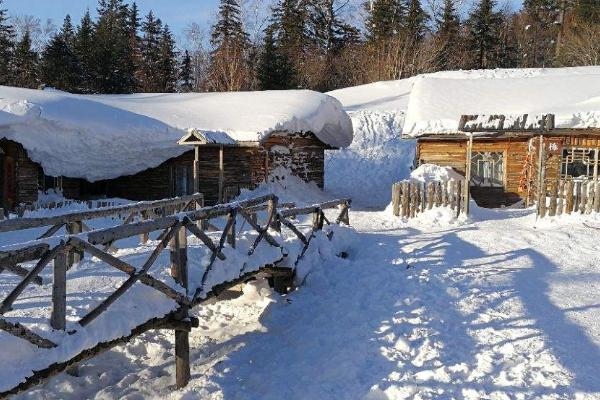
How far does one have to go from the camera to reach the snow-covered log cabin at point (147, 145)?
20094mm

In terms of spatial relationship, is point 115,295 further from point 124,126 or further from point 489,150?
point 124,126

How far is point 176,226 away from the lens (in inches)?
275

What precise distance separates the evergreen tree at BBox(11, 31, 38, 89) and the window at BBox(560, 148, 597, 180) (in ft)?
126

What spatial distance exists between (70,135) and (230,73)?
25.2 metres

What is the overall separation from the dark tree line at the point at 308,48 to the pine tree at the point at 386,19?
9cm

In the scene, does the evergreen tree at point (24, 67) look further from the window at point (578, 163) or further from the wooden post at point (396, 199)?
the window at point (578, 163)

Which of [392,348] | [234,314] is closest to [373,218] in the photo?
[234,314]

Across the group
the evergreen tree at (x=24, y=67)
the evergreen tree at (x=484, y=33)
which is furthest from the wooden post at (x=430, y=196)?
the evergreen tree at (x=484, y=33)

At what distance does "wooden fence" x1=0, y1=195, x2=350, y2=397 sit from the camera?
196 inches

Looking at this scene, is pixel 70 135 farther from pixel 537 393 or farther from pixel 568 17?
pixel 568 17

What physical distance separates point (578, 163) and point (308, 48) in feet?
121

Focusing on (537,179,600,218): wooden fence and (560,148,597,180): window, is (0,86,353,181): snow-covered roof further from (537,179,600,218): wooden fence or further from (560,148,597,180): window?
(537,179,600,218): wooden fence

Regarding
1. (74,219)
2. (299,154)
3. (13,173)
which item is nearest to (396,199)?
(299,154)

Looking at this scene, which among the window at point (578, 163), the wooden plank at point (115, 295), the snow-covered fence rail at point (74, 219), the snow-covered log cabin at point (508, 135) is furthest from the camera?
the window at point (578, 163)
